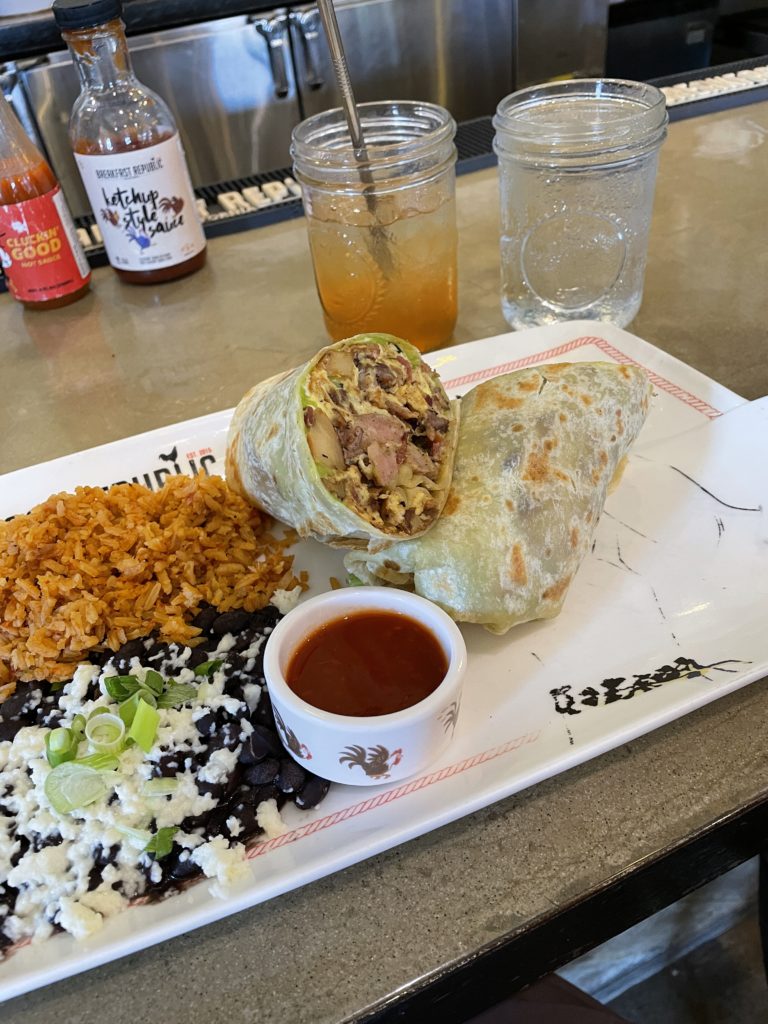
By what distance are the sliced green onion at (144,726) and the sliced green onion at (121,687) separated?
0.07 m

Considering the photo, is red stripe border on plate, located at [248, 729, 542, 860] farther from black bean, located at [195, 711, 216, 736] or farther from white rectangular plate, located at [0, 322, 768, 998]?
black bean, located at [195, 711, 216, 736]

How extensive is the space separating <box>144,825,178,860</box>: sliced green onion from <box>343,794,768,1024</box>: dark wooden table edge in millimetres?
298

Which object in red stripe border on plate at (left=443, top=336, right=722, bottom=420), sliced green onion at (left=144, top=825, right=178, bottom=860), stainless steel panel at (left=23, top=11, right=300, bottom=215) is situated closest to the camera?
sliced green onion at (left=144, top=825, right=178, bottom=860)

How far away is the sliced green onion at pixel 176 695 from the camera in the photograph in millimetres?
1197

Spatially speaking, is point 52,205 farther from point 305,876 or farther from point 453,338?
point 305,876

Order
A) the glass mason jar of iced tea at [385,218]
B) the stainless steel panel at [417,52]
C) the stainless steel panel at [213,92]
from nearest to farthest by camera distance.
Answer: the glass mason jar of iced tea at [385,218] < the stainless steel panel at [213,92] < the stainless steel panel at [417,52]

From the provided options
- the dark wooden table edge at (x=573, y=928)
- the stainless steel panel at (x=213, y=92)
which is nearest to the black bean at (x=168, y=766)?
the dark wooden table edge at (x=573, y=928)

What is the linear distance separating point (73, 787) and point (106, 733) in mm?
94

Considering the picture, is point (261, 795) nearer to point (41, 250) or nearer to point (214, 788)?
point (214, 788)

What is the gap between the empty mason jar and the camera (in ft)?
5.74

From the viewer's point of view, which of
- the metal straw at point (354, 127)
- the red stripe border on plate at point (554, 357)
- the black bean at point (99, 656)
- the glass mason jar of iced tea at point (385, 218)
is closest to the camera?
the black bean at point (99, 656)

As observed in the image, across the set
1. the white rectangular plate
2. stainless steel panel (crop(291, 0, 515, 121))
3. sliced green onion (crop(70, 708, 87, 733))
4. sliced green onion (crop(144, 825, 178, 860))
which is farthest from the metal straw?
stainless steel panel (crop(291, 0, 515, 121))

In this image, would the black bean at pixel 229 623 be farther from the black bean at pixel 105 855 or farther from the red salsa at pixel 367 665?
the black bean at pixel 105 855

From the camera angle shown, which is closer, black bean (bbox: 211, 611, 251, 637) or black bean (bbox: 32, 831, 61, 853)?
black bean (bbox: 32, 831, 61, 853)
